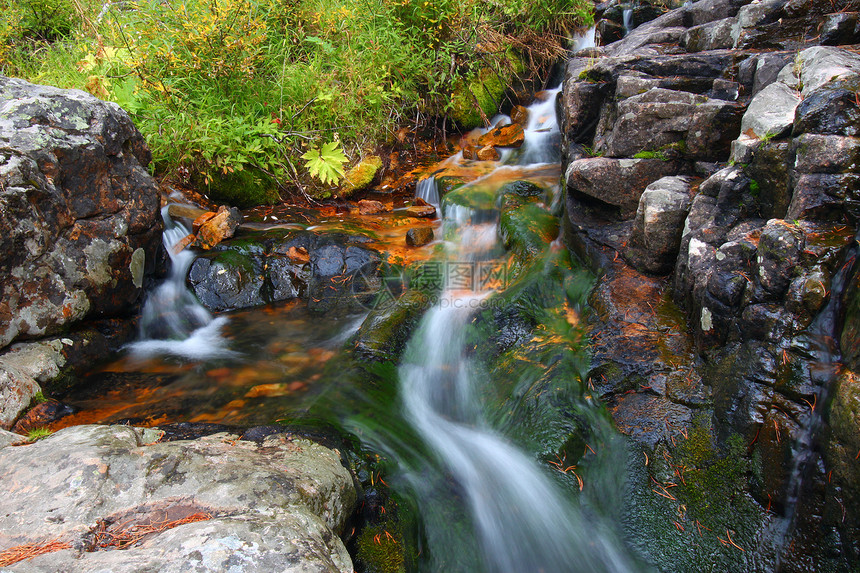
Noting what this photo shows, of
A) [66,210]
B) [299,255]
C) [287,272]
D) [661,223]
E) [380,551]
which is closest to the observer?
[380,551]

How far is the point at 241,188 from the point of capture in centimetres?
669

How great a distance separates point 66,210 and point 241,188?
8.76ft

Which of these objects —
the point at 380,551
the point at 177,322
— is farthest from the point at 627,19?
the point at 380,551

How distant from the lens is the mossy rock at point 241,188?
6.55 metres

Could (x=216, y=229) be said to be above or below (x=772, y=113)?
below

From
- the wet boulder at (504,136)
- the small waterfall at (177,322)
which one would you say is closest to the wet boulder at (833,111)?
the small waterfall at (177,322)

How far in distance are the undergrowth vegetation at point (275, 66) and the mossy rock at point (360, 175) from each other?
0.19 meters

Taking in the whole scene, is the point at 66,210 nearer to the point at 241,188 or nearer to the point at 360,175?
the point at 241,188

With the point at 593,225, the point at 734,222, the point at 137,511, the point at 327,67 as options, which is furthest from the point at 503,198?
the point at 137,511

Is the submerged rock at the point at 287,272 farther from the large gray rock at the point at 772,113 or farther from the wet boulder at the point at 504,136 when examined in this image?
the large gray rock at the point at 772,113

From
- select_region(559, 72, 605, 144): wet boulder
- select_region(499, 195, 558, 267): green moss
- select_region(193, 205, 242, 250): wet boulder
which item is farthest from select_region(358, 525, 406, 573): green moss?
select_region(559, 72, 605, 144): wet boulder

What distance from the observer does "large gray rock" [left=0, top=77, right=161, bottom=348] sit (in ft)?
12.4

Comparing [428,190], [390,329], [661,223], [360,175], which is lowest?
[390,329]

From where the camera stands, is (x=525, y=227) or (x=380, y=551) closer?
(x=380, y=551)
